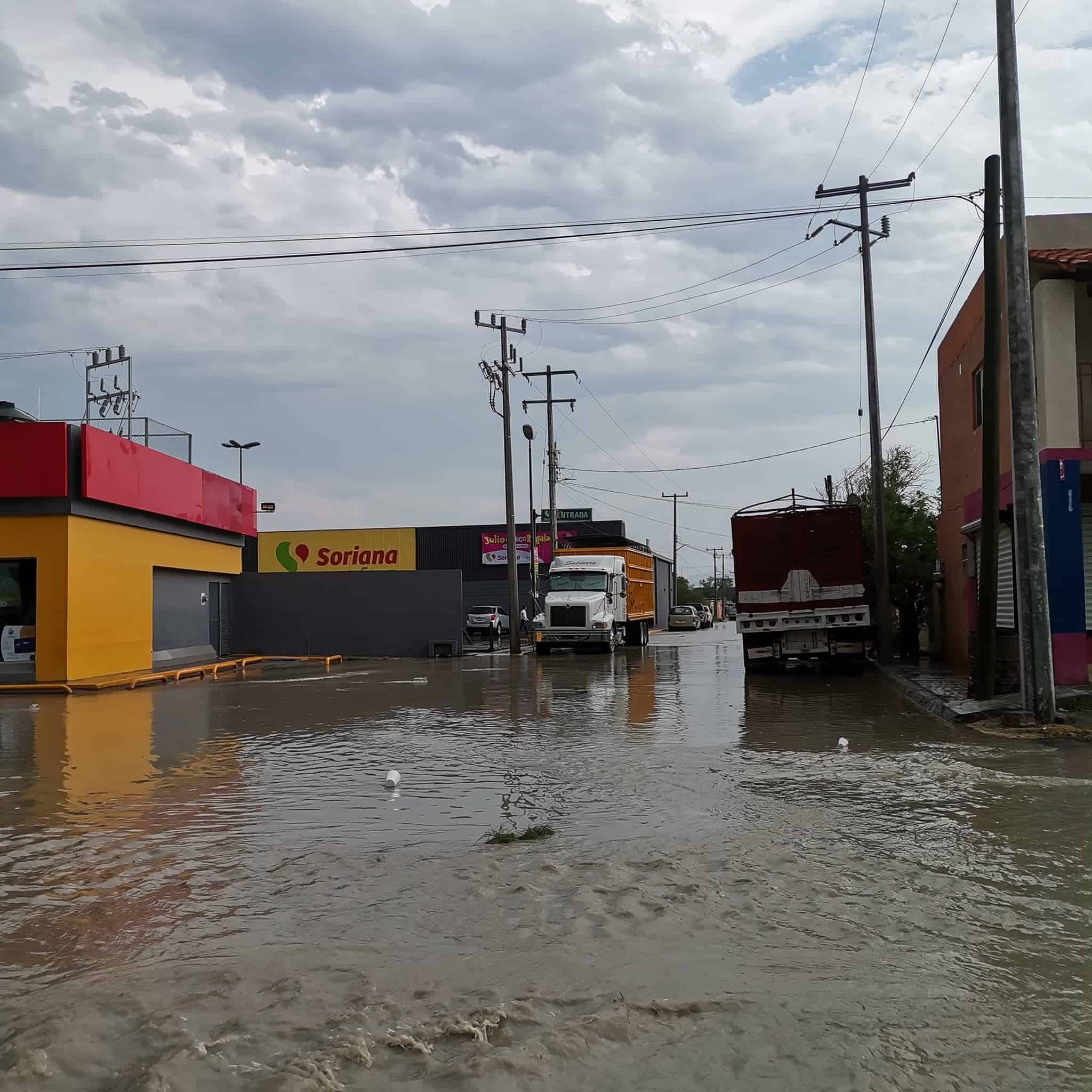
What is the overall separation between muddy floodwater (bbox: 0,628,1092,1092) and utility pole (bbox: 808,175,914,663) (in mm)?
14428

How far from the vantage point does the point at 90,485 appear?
77.3ft

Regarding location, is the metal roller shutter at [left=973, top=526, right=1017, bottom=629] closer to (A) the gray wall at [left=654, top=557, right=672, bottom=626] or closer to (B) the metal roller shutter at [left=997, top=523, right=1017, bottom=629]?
(B) the metal roller shutter at [left=997, top=523, right=1017, bottom=629]

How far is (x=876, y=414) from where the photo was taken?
2756cm

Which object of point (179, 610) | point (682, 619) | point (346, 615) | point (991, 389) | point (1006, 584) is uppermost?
point (991, 389)

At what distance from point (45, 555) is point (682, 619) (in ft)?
161

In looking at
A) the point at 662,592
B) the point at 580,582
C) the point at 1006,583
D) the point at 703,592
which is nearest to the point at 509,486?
the point at 580,582

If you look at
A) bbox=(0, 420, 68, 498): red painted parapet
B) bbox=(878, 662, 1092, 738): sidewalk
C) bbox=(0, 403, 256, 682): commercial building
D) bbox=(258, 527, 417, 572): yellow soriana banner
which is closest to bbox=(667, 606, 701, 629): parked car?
bbox=(258, 527, 417, 572): yellow soriana banner

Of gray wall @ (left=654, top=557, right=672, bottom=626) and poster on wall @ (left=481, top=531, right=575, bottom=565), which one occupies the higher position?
poster on wall @ (left=481, top=531, right=575, bottom=565)

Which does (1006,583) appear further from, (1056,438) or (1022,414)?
(1022,414)

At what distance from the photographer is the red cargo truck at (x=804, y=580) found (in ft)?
79.8

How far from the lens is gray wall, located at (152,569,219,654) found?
28609 mm

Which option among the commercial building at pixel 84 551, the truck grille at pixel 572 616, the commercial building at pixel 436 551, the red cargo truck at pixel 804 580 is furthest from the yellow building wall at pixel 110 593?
the commercial building at pixel 436 551

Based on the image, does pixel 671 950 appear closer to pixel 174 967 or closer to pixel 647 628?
pixel 174 967

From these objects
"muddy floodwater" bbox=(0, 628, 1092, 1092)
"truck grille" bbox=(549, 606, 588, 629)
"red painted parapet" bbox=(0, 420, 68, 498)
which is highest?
A: "red painted parapet" bbox=(0, 420, 68, 498)
